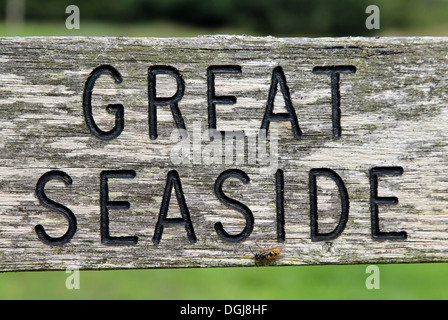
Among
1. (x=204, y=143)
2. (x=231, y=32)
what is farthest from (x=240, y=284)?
(x=231, y=32)

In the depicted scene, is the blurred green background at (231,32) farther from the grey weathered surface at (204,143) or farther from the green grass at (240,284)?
the grey weathered surface at (204,143)

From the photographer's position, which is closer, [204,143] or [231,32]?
[204,143]

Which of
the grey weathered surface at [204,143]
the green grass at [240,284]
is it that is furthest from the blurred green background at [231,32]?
the grey weathered surface at [204,143]

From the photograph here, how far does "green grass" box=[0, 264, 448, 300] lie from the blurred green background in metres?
0.01

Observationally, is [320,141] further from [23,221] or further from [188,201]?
[23,221]

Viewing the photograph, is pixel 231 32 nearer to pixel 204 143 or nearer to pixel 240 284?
pixel 240 284

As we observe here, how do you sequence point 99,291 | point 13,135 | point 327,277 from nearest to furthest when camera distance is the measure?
point 13,135 < point 99,291 < point 327,277

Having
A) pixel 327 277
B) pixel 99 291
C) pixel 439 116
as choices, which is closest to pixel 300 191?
pixel 439 116

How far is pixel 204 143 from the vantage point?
2.16 metres

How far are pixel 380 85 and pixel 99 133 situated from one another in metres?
1.00

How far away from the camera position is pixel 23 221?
216 cm

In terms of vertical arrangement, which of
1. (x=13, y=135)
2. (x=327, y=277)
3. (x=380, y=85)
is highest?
(x=380, y=85)

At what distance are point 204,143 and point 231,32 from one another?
24654 millimetres

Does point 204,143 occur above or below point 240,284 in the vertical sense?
above
